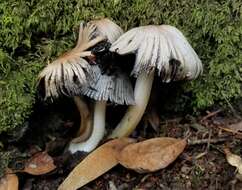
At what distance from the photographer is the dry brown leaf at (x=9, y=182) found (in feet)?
7.47

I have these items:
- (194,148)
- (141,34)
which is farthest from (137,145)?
(141,34)

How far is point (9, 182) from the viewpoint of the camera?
2295 mm

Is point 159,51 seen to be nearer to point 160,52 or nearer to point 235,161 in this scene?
point 160,52

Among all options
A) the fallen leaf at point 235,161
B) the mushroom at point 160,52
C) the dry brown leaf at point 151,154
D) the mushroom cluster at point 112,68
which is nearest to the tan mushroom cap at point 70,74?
the mushroom cluster at point 112,68

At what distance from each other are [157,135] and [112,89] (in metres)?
0.39

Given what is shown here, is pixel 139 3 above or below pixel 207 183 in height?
above

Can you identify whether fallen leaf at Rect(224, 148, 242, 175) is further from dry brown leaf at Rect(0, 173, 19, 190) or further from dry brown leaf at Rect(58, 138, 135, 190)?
dry brown leaf at Rect(0, 173, 19, 190)

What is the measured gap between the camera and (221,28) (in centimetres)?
253

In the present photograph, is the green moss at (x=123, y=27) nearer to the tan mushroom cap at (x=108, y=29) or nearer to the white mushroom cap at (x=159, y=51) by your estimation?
the tan mushroom cap at (x=108, y=29)

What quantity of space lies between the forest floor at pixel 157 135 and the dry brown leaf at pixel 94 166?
4 centimetres

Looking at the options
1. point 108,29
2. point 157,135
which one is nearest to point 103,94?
point 108,29

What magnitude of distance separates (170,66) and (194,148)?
411 millimetres

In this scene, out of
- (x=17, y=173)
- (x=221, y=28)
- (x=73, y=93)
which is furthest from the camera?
(x=221, y=28)

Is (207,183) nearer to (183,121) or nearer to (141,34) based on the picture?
(183,121)
